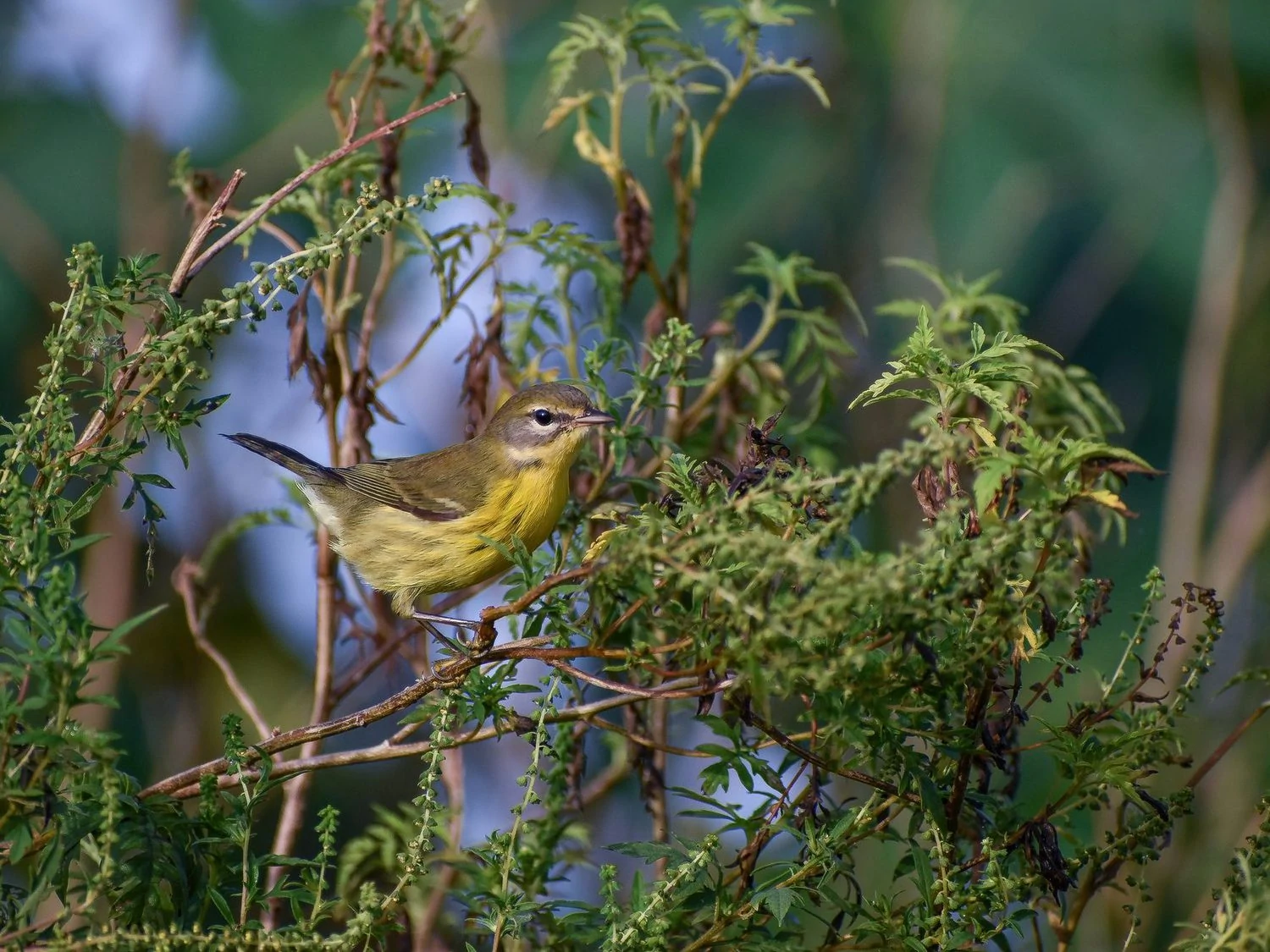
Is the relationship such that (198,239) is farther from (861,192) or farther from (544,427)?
(861,192)

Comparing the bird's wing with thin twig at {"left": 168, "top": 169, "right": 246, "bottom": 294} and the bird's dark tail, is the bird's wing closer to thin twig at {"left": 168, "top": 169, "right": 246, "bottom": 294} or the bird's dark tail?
the bird's dark tail

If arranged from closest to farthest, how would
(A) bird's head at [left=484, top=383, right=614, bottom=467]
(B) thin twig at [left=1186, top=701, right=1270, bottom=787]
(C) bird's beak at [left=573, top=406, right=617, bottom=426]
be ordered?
1. (B) thin twig at [left=1186, top=701, right=1270, bottom=787]
2. (C) bird's beak at [left=573, top=406, right=617, bottom=426]
3. (A) bird's head at [left=484, top=383, right=614, bottom=467]

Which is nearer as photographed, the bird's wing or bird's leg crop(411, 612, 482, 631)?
bird's leg crop(411, 612, 482, 631)

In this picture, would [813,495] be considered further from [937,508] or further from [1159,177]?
[1159,177]

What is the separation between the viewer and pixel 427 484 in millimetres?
4324

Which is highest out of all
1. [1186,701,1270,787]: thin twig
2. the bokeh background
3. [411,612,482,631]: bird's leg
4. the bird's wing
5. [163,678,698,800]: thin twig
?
the bokeh background

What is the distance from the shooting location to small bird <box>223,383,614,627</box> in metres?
3.85

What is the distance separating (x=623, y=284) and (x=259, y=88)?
4050mm

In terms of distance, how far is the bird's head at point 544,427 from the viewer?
12.5ft

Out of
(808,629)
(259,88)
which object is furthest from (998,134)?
(808,629)

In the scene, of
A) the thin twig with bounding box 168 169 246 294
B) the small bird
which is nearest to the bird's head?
the small bird

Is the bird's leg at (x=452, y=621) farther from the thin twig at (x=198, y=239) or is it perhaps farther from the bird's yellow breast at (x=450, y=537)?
the thin twig at (x=198, y=239)

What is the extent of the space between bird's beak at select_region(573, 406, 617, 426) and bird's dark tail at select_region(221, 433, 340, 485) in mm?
877

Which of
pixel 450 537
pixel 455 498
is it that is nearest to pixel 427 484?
pixel 455 498
